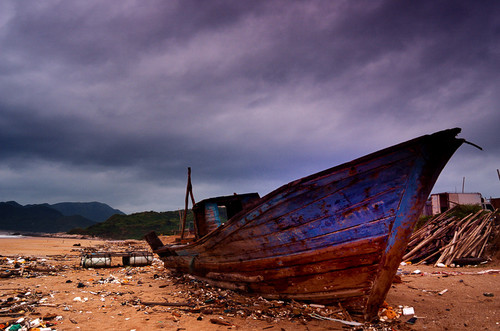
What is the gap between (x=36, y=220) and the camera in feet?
445

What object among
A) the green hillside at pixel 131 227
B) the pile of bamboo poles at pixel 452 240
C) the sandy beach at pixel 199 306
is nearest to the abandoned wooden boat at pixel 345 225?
the sandy beach at pixel 199 306

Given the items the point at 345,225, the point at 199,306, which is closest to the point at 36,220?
the point at 199,306

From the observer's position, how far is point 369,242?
438 cm

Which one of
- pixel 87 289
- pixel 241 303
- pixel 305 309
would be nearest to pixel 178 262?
pixel 87 289

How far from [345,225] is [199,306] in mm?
3309

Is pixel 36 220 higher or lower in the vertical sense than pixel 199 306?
higher

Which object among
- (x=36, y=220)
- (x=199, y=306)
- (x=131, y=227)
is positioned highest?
(x=36, y=220)

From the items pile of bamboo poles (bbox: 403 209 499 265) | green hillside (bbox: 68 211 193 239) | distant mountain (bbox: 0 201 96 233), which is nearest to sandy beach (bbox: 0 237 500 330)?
pile of bamboo poles (bbox: 403 209 499 265)

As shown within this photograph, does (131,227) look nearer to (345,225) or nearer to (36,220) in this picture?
(345,225)

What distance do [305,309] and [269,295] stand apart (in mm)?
839

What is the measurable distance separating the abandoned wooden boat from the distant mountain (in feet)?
451

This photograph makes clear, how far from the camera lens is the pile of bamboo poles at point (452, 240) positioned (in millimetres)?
11516

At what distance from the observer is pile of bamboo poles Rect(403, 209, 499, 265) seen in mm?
11516

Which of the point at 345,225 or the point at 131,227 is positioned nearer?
the point at 345,225
